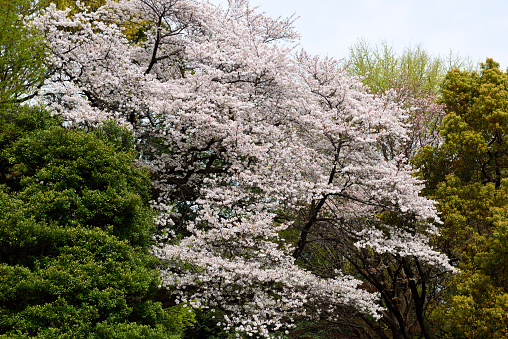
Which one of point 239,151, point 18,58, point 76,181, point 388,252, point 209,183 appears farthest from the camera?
point 388,252

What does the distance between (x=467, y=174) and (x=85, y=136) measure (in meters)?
10.2

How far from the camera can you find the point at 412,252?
1103 cm

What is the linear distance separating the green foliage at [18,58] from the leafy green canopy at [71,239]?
135cm

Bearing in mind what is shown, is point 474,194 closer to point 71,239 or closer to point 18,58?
point 71,239

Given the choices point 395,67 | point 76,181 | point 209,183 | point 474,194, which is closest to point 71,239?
point 76,181

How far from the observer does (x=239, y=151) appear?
11094mm

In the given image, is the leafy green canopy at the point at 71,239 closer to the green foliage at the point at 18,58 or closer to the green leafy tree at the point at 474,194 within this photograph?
the green foliage at the point at 18,58

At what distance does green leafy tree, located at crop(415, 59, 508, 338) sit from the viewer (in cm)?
991

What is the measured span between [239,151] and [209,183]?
137cm

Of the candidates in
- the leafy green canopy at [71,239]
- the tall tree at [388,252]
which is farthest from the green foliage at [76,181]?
the tall tree at [388,252]

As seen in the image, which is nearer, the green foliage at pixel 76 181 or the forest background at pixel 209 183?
the forest background at pixel 209 183

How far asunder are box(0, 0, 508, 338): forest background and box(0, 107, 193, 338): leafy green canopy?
33 mm

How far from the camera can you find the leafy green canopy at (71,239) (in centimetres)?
682

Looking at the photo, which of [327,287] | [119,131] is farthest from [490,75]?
[119,131]
